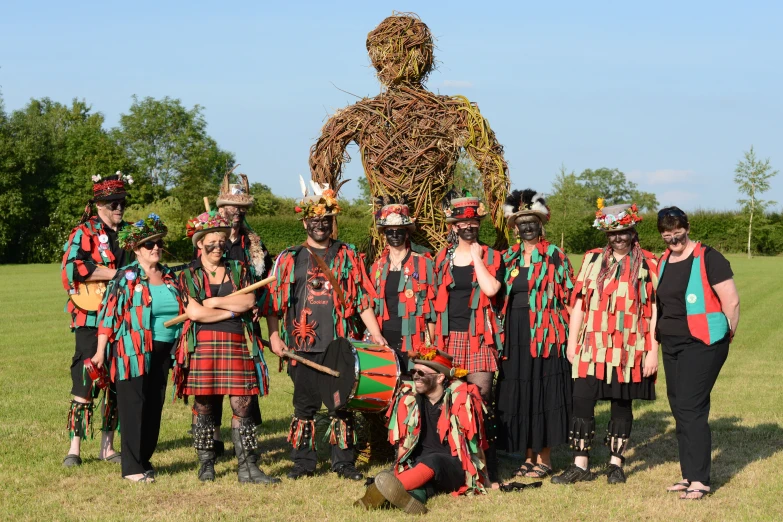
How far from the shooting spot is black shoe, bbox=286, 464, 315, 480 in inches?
260

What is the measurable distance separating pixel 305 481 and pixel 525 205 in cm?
256

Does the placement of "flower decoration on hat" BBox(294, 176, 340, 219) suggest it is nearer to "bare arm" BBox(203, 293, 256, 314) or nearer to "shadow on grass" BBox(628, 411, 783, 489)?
"bare arm" BBox(203, 293, 256, 314)

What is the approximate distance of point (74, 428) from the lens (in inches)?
274

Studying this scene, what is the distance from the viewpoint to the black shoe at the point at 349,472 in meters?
6.55

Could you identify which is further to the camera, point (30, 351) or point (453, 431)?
point (30, 351)

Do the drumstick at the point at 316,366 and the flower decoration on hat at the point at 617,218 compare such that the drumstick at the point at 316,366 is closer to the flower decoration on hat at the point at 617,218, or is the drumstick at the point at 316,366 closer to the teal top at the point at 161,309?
the teal top at the point at 161,309

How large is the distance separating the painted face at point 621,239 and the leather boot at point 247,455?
2.87 m

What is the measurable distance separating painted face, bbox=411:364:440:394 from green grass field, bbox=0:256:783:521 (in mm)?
743

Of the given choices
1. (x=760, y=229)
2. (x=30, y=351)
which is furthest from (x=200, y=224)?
(x=760, y=229)

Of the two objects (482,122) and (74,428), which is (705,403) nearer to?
(482,122)

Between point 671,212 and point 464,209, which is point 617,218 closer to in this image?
point 671,212

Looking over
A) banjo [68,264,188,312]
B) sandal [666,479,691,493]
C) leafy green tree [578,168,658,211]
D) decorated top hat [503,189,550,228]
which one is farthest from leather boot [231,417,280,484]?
leafy green tree [578,168,658,211]

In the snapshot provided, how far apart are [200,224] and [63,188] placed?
1976 inches

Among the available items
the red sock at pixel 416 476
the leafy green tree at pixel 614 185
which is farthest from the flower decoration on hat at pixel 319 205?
the leafy green tree at pixel 614 185
